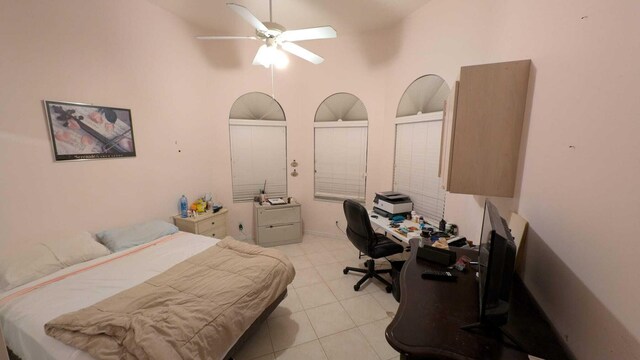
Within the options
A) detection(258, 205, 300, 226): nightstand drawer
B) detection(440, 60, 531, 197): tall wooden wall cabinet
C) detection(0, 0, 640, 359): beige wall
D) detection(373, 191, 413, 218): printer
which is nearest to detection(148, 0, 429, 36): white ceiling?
detection(0, 0, 640, 359): beige wall

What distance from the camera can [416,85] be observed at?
3047mm

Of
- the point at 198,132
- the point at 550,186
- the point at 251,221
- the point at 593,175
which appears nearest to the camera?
the point at 593,175

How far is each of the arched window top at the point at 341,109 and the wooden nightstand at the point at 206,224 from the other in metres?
2.19

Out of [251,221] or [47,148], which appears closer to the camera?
[47,148]

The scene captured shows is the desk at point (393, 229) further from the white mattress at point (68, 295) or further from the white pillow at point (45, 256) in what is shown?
the white pillow at point (45, 256)

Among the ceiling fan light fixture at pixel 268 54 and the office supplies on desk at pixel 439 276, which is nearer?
the office supplies on desk at pixel 439 276

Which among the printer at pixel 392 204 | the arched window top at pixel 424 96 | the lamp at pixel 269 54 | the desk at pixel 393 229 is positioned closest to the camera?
the lamp at pixel 269 54

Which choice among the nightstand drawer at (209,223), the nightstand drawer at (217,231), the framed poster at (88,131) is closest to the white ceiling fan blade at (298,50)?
the framed poster at (88,131)

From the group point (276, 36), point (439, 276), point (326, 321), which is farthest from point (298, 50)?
point (326, 321)

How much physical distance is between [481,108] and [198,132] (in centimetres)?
353

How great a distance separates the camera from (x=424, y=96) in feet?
9.68

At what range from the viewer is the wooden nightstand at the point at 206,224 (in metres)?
3.10

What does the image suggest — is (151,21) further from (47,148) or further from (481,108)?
(481,108)

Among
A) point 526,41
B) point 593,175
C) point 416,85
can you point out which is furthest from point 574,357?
point 416,85
